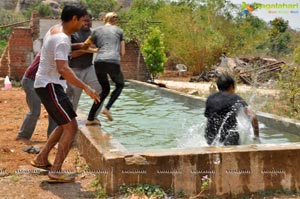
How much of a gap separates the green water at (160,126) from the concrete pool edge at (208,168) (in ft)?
4.37

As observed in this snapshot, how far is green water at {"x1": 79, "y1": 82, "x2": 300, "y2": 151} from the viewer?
19.6 feet

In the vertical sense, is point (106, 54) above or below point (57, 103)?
above

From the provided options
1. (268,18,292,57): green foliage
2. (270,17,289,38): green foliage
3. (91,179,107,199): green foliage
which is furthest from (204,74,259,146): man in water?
(270,17,289,38): green foliage

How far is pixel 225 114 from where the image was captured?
5.27 m

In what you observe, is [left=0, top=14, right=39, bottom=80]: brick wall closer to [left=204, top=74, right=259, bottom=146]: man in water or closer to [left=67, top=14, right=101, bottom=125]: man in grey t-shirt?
[left=67, top=14, right=101, bottom=125]: man in grey t-shirt

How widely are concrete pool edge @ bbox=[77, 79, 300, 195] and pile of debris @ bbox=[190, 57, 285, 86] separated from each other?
35.4ft

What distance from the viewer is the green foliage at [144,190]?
12.8 ft

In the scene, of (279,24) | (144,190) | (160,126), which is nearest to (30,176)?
(144,190)

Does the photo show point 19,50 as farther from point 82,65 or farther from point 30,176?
point 30,176

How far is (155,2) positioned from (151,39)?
1009 inches

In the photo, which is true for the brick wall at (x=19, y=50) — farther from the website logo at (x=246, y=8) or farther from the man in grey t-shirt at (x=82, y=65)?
the website logo at (x=246, y=8)

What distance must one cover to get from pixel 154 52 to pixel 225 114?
44.2ft

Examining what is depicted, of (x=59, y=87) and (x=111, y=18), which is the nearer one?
(x=59, y=87)

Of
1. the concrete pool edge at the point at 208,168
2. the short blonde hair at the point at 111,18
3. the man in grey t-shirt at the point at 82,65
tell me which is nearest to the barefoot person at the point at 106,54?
the short blonde hair at the point at 111,18
